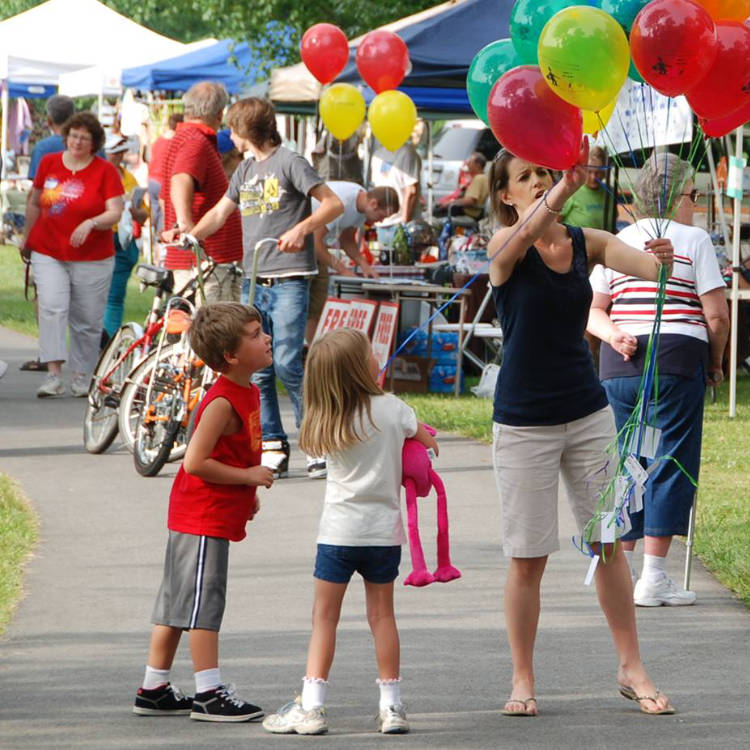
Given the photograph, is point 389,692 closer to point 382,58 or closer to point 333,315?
point 333,315

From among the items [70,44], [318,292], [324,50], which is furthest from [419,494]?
[70,44]

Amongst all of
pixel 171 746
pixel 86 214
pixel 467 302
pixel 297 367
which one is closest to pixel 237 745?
pixel 171 746

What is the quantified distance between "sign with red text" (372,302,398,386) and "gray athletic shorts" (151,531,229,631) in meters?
7.37

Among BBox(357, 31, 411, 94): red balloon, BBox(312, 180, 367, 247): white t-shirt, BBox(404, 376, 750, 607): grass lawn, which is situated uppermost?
BBox(357, 31, 411, 94): red balloon

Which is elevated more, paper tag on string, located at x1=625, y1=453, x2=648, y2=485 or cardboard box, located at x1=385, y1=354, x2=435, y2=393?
paper tag on string, located at x1=625, y1=453, x2=648, y2=485

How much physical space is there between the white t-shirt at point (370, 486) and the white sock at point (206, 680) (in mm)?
567

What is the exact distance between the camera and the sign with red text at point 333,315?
40.0ft

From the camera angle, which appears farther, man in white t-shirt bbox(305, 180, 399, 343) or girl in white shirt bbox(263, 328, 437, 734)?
man in white t-shirt bbox(305, 180, 399, 343)

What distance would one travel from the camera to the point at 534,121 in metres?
4.86

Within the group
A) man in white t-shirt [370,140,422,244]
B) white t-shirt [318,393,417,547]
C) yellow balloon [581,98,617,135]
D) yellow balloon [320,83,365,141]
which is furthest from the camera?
man in white t-shirt [370,140,422,244]

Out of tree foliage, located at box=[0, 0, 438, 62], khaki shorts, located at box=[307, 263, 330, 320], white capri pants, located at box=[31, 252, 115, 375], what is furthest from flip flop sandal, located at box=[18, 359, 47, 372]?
tree foliage, located at box=[0, 0, 438, 62]

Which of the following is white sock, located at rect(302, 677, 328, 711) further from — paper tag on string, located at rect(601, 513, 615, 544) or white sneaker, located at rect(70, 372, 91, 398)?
white sneaker, located at rect(70, 372, 91, 398)

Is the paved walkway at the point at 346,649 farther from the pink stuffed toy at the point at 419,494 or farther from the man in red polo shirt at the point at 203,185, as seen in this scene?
the man in red polo shirt at the point at 203,185

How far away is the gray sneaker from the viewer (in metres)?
4.75
